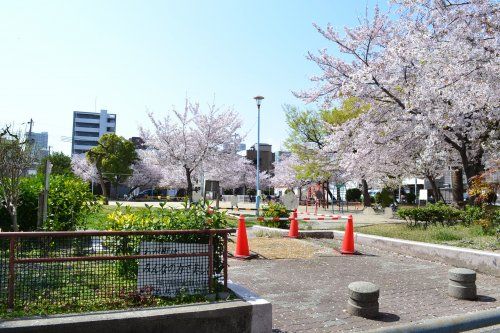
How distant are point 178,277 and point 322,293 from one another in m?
2.91

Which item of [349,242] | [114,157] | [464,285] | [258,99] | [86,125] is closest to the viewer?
[464,285]

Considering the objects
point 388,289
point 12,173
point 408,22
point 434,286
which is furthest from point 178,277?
point 408,22

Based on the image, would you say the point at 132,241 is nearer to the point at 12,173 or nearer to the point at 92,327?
the point at 92,327

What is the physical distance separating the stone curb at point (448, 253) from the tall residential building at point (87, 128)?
442 ft

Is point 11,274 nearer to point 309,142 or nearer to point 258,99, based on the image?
point 258,99

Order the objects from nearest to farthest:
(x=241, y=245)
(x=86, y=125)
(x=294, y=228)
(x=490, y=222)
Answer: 1. (x=241, y=245)
2. (x=490, y=222)
3. (x=294, y=228)
4. (x=86, y=125)

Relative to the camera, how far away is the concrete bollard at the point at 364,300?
5879mm

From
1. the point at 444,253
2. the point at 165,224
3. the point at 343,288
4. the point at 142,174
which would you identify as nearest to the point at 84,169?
the point at 142,174

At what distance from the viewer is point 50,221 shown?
31.3ft

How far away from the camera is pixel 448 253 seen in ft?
32.4

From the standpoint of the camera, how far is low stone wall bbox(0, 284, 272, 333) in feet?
13.6

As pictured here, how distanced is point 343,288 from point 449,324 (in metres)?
4.34

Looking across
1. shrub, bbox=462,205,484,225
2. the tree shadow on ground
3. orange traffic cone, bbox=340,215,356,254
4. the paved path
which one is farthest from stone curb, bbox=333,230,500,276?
the tree shadow on ground

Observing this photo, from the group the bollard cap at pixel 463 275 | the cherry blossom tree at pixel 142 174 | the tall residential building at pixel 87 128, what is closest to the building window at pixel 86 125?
the tall residential building at pixel 87 128
